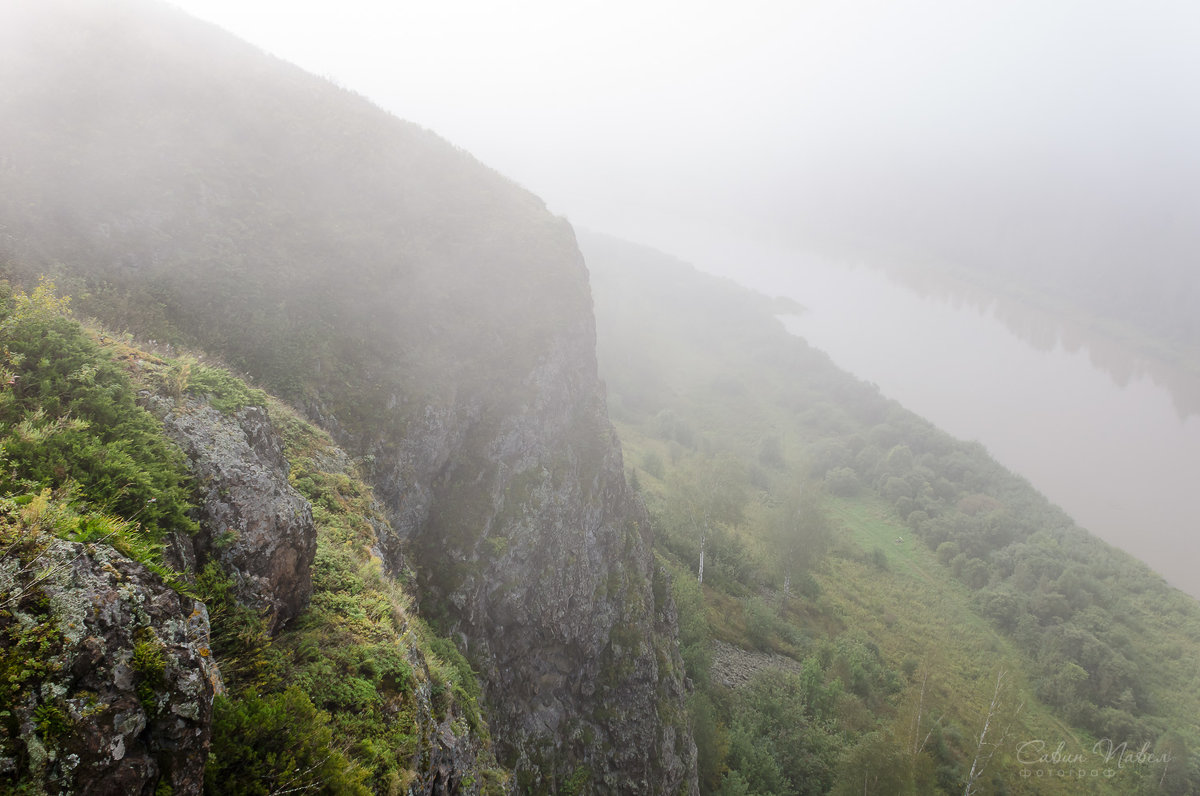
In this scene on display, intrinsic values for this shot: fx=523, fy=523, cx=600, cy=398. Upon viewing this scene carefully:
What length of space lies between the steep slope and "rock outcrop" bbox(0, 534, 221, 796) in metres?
8.32

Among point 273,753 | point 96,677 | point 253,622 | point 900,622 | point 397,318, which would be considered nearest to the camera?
point 96,677

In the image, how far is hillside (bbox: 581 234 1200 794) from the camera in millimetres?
28359

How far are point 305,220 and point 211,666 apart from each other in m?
21.6

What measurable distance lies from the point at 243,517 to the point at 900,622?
5188cm

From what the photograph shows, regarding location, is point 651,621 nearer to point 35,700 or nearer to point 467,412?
point 467,412

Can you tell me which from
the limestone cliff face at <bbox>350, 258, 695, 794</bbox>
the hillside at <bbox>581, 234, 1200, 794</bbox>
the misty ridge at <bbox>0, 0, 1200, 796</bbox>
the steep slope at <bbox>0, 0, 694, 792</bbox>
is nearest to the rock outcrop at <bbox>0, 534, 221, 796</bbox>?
the misty ridge at <bbox>0, 0, 1200, 796</bbox>

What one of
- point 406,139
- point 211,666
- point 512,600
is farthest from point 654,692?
point 406,139

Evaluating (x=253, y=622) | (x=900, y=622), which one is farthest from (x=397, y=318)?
(x=900, y=622)

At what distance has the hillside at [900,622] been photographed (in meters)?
28.4

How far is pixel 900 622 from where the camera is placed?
147ft

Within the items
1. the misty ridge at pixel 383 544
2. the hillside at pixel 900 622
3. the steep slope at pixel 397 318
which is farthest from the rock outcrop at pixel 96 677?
the hillside at pixel 900 622

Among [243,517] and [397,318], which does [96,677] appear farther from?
[397,318]

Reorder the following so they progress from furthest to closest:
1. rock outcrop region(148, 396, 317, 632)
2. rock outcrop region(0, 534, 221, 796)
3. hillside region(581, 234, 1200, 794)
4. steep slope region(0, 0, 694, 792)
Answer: hillside region(581, 234, 1200, 794), steep slope region(0, 0, 694, 792), rock outcrop region(148, 396, 317, 632), rock outcrop region(0, 534, 221, 796)

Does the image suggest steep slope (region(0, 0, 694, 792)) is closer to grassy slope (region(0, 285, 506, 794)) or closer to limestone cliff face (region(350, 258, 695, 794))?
limestone cliff face (region(350, 258, 695, 794))
